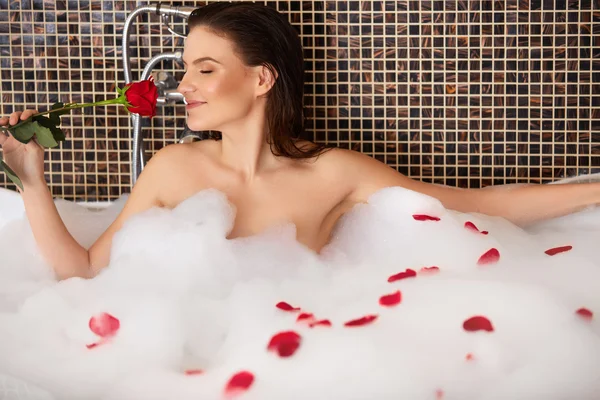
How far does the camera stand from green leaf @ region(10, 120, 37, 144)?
5.39ft

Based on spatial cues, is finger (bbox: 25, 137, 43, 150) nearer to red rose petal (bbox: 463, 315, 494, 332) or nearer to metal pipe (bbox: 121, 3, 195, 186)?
metal pipe (bbox: 121, 3, 195, 186)

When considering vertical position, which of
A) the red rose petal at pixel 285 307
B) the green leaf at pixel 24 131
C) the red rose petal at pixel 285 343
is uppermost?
the green leaf at pixel 24 131

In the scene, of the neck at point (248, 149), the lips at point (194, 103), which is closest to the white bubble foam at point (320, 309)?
the neck at point (248, 149)

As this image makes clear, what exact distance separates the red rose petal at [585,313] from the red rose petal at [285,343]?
1.88 feet

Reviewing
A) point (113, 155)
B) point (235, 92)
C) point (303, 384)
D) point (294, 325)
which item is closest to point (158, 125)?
point (113, 155)

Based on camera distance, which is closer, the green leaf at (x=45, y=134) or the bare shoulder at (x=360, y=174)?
the green leaf at (x=45, y=134)

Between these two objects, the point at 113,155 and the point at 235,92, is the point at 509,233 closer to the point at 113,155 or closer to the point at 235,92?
the point at 235,92

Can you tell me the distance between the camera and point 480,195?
2.00 m

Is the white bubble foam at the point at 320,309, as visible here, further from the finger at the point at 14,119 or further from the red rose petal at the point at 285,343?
the finger at the point at 14,119

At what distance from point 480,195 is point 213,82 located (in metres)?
0.80

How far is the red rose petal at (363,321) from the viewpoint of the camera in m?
Answer: 1.45

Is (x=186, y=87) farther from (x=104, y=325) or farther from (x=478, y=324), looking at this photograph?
(x=478, y=324)

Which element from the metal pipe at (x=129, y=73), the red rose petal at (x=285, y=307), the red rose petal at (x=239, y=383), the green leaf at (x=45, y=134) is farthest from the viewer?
the metal pipe at (x=129, y=73)

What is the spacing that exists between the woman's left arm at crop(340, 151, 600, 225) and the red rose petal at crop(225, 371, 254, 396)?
30.1 inches
